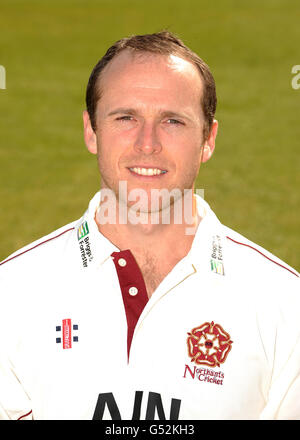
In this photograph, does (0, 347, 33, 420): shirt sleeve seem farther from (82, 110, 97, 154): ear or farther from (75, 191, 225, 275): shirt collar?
(82, 110, 97, 154): ear

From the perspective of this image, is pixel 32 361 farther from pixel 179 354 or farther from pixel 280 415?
pixel 280 415

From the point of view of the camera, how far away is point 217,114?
70.9 feet

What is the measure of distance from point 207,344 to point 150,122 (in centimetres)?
118

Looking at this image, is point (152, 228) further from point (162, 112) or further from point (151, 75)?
point (151, 75)

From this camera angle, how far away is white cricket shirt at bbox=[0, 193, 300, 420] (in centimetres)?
367

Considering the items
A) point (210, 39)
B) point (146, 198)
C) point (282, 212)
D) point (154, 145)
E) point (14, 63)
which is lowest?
point (146, 198)

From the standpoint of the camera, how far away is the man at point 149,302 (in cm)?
368

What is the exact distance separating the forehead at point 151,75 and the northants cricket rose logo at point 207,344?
121 centimetres

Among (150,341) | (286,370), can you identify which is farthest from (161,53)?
(286,370)

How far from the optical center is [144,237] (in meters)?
4.07

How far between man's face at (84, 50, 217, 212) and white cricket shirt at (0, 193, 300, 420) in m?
0.45

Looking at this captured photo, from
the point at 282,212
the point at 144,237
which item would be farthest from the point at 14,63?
the point at 144,237

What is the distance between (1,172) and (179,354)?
14193 millimetres

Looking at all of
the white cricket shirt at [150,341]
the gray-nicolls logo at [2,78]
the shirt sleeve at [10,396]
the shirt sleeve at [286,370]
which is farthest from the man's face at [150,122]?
the gray-nicolls logo at [2,78]
